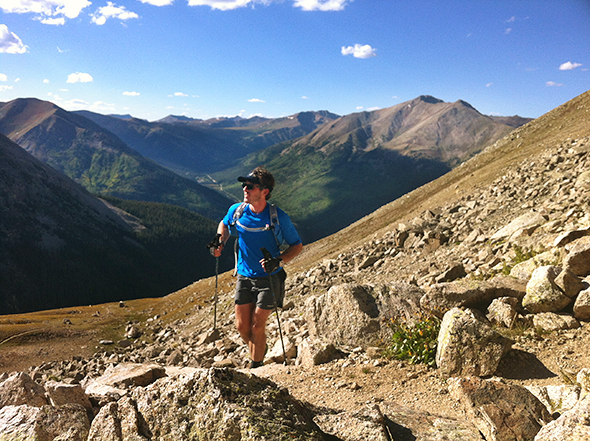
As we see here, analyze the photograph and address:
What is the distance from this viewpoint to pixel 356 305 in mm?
8828

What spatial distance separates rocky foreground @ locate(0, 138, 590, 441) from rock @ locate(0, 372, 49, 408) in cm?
1

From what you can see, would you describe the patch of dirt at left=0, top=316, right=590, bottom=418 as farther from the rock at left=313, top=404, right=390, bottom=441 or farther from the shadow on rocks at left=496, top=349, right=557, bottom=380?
the rock at left=313, top=404, right=390, bottom=441

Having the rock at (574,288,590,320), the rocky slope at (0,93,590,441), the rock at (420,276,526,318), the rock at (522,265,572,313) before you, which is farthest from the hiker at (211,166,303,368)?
the rock at (574,288,590,320)

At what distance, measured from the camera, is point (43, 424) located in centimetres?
420

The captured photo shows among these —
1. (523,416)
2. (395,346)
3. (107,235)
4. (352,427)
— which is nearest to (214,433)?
(352,427)

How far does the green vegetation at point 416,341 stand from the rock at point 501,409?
1.96m

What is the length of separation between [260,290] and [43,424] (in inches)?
162

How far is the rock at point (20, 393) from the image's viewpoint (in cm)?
506

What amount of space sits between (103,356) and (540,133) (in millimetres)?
44665

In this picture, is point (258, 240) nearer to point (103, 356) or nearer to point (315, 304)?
point (315, 304)

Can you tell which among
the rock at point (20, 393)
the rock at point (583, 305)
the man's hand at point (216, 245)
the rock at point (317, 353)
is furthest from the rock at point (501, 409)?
the rock at point (20, 393)

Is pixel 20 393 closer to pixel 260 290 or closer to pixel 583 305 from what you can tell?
pixel 260 290

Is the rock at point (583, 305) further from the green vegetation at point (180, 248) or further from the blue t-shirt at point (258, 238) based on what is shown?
the green vegetation at point (180, 248)

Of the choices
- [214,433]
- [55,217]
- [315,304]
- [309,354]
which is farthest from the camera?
[55,217]
